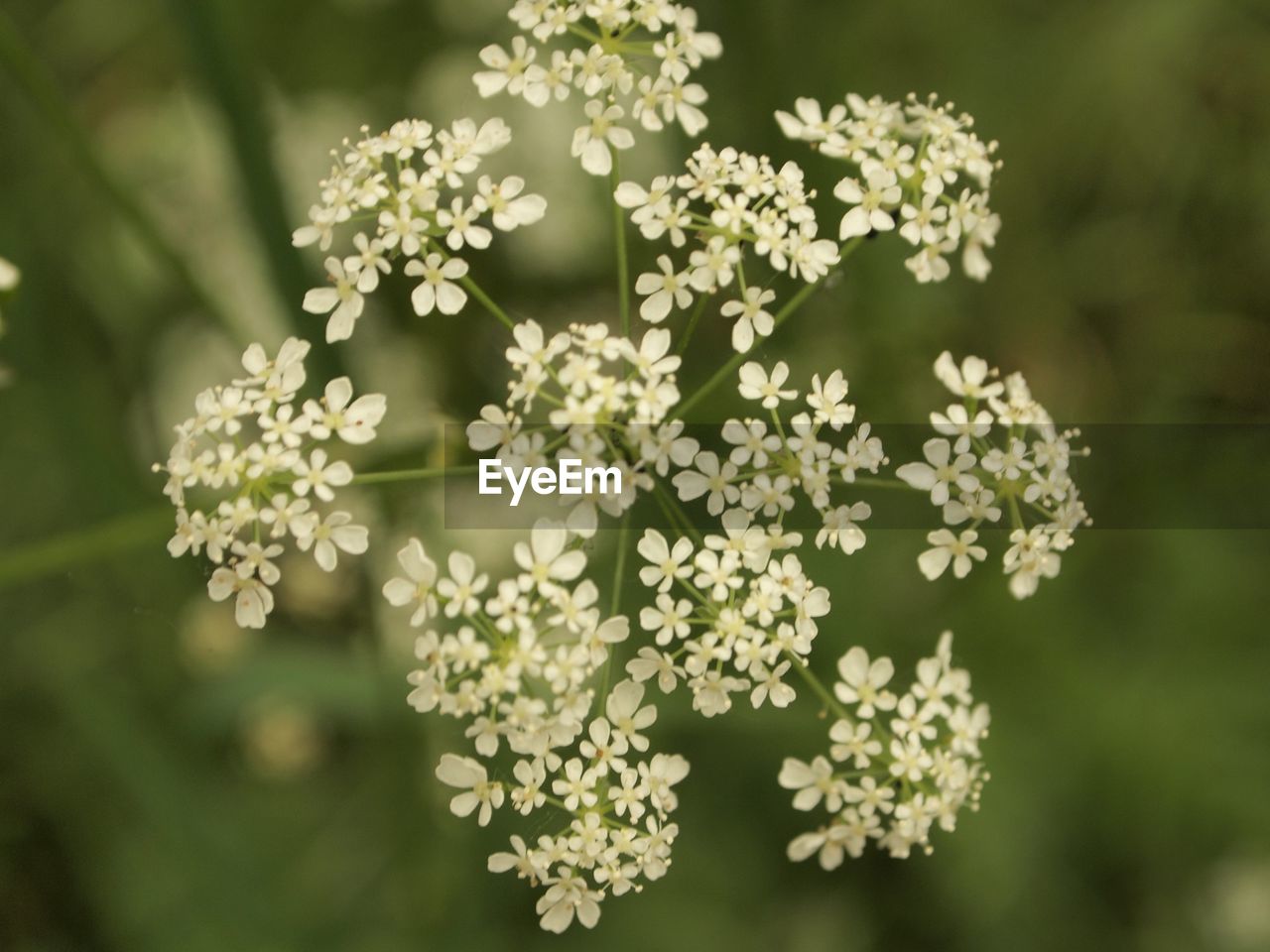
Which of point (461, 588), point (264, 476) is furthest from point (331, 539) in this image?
point (461, 588)

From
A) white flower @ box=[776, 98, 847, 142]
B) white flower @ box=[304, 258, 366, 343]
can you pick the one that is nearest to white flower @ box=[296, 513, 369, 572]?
Result: white flower @ box=[304, 258, 366, 343]

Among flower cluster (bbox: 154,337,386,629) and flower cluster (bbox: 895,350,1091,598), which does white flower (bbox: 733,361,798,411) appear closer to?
flower cluster (bbox: 895,350,1091,598)

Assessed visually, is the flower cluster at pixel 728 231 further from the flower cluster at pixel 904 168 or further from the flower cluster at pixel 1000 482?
the flower cluster at pixel 1000 482

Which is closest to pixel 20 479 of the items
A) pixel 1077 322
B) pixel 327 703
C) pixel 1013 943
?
pixel 327 703

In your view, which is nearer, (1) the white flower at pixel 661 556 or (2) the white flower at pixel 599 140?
(1) the white flower at pixel 661 556

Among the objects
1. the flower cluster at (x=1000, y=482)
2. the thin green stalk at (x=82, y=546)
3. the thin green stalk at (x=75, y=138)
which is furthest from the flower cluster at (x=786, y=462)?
the thin green stalk at (x=75, y=138)
